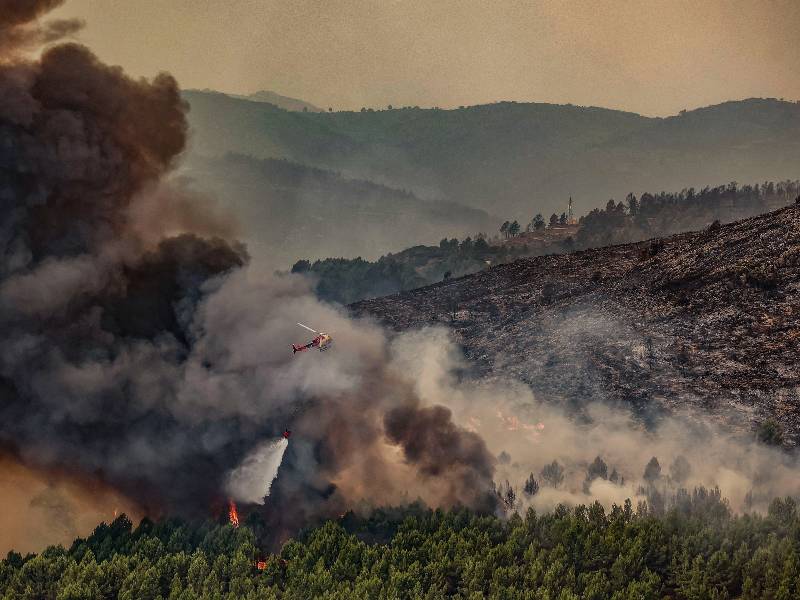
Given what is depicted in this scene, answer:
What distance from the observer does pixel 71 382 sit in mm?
62562

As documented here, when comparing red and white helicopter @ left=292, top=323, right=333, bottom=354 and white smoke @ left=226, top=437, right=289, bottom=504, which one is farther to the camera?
red and white helicopter @ left=292, top=323, right=333, bottom=354

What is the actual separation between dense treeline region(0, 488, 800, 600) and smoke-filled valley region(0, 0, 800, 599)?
17 cm

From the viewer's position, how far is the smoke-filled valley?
52781 mm

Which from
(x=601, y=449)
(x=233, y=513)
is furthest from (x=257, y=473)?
(x=601, y=449)

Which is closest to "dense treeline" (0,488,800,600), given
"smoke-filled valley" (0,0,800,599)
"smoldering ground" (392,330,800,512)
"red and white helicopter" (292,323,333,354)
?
"smoke-filled valley" (0,0,800,599)

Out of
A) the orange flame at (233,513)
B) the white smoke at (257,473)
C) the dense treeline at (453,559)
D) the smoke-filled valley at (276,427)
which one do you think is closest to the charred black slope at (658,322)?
the smoke-filled valley at (276,427)

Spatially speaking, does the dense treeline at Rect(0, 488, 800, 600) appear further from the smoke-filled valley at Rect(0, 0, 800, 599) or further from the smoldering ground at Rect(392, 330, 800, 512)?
the smoldering ground at Rect(392, 330, 800, 512)

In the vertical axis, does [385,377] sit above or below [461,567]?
above

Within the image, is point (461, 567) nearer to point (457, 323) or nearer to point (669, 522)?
point (669, 522)

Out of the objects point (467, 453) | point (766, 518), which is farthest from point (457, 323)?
point (766, 518)

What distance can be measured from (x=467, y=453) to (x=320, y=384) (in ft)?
40.2

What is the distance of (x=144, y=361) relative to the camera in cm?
6531

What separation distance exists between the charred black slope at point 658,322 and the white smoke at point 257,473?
2903 cm

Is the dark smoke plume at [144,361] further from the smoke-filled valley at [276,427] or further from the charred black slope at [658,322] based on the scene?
the charred black slope at [658,322]
